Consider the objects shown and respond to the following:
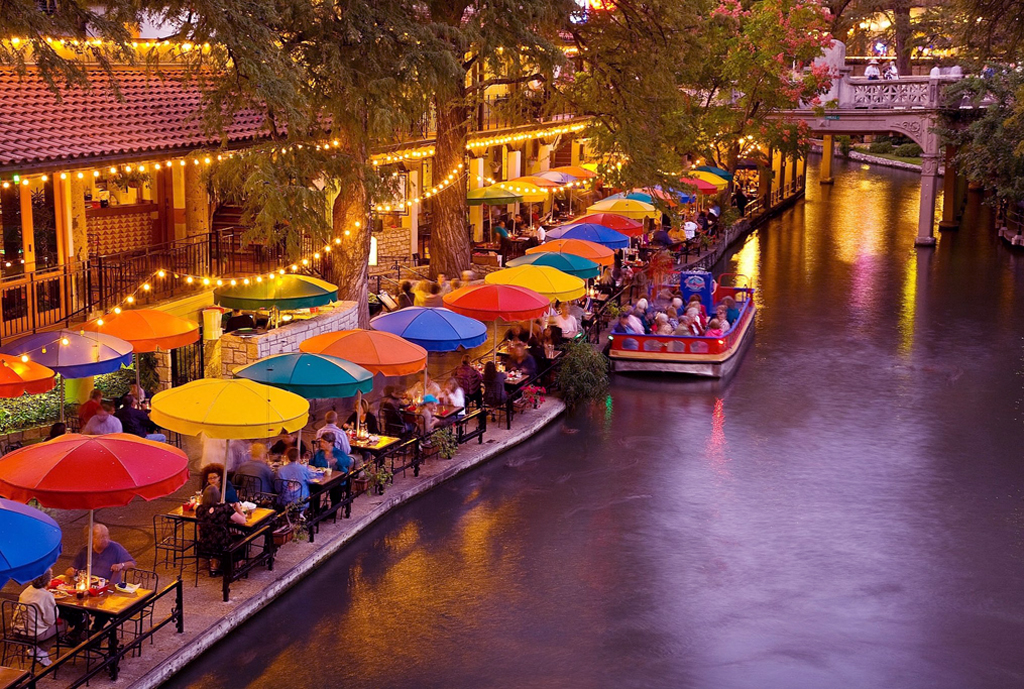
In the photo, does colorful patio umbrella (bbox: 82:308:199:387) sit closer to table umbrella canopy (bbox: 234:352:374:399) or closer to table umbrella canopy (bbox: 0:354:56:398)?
table umbrella canopy (bbox: 0:354:56:398)

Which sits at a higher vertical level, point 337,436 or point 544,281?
point 544,281

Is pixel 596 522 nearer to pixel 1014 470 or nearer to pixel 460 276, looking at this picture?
pixel 1014 470

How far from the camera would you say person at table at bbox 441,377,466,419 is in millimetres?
19891

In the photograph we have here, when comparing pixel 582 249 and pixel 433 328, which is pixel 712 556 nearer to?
pixel 433 328

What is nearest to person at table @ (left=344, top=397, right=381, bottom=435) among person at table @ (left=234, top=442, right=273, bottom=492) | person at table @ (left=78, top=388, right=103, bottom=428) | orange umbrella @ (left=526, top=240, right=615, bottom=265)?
person at table @ (left=234, top=442, right=273, bottom=492)

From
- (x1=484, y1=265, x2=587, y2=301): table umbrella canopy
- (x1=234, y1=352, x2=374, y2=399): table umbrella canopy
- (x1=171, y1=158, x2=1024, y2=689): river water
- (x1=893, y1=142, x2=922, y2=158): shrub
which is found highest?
(x1=893, y1=142, x2=922, y2=158): shrub

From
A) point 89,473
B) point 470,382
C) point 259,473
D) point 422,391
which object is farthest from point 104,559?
point 470,382

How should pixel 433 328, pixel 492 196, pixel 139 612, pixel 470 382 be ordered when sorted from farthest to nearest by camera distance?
pixel 492 196 < pixel 470 382 < pixel 433 328 < pixel 139 612

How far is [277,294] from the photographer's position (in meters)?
20.6

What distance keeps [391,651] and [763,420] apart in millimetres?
11519

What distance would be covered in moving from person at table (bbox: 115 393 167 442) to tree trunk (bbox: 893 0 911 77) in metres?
66.6

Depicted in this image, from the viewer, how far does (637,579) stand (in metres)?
14.9

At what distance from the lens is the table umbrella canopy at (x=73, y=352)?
16750 mm

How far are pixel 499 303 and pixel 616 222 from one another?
41.6 feet
